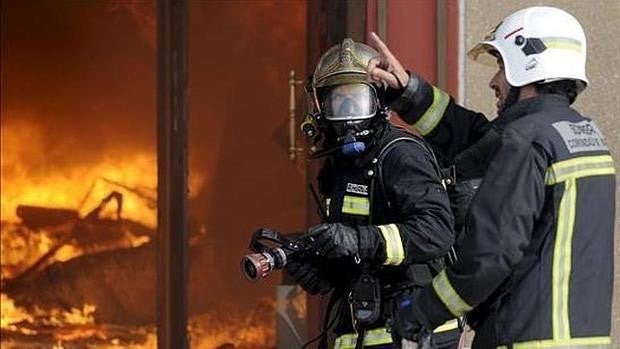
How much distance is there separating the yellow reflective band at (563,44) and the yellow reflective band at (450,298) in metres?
0.70

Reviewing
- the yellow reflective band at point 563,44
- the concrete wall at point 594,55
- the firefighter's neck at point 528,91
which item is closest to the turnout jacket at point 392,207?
the firefighter's neck at point 528,91

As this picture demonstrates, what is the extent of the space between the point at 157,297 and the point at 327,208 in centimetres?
298

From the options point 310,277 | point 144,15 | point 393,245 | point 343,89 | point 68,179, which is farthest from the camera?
point 68,179

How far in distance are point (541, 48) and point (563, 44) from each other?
0.20ft

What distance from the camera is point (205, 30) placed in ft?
21.9

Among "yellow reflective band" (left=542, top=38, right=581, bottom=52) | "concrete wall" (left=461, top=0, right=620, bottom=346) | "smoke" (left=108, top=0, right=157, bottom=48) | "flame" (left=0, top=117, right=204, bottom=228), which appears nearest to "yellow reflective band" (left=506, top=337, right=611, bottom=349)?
"yellow reflective band" (left=542, top=38, right=581, bottom=52)

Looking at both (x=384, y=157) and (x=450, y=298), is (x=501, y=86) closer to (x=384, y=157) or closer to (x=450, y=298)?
(x=384, y=157)

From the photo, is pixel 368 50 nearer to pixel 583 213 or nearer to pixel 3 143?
pixel 583 213

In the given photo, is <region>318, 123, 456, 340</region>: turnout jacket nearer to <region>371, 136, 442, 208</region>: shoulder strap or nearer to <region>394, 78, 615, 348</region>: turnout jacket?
<region>371, 136, 442, 208</region>: shoulder strap

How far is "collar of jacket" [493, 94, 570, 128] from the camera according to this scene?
132 inches

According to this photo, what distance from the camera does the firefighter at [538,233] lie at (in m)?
3.15

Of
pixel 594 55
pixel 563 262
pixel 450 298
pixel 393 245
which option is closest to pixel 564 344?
pixel 563 262

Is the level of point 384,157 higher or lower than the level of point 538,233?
higher

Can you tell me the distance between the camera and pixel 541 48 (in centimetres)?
343
